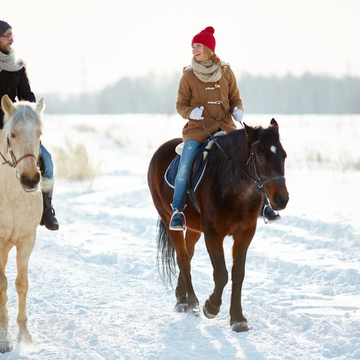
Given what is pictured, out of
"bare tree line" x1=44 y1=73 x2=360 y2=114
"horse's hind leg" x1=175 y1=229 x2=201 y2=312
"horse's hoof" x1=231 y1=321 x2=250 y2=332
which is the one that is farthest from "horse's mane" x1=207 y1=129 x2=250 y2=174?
"bare tree line" x1=44 y1=73 x2=360 y2=114

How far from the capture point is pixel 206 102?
5.79 metres

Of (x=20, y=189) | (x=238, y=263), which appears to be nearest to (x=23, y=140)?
(x=20, y=189)

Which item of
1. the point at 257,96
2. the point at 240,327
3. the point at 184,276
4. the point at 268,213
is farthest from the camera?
the point at 257,96

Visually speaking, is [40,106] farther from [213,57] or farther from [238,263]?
[238,263]

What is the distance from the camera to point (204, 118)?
5.80 m

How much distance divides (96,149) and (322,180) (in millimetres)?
13031

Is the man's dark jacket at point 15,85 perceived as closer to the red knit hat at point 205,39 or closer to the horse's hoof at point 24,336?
the red knit hat at point 205,39

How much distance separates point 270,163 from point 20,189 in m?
2.26

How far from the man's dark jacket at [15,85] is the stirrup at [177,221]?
80.4 inches

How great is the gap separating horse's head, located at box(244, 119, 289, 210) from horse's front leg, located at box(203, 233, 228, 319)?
2.53 feet

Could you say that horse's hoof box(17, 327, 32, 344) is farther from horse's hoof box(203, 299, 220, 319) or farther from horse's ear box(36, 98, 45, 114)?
horse's ear box(36, 98, 45, 114)

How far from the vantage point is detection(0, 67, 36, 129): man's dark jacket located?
5461 millimetres

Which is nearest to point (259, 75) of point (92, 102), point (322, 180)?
point (92, 102)

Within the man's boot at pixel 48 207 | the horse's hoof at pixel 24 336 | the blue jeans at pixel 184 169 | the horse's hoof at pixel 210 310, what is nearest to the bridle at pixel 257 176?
the blue jeans at pixel 184 169
